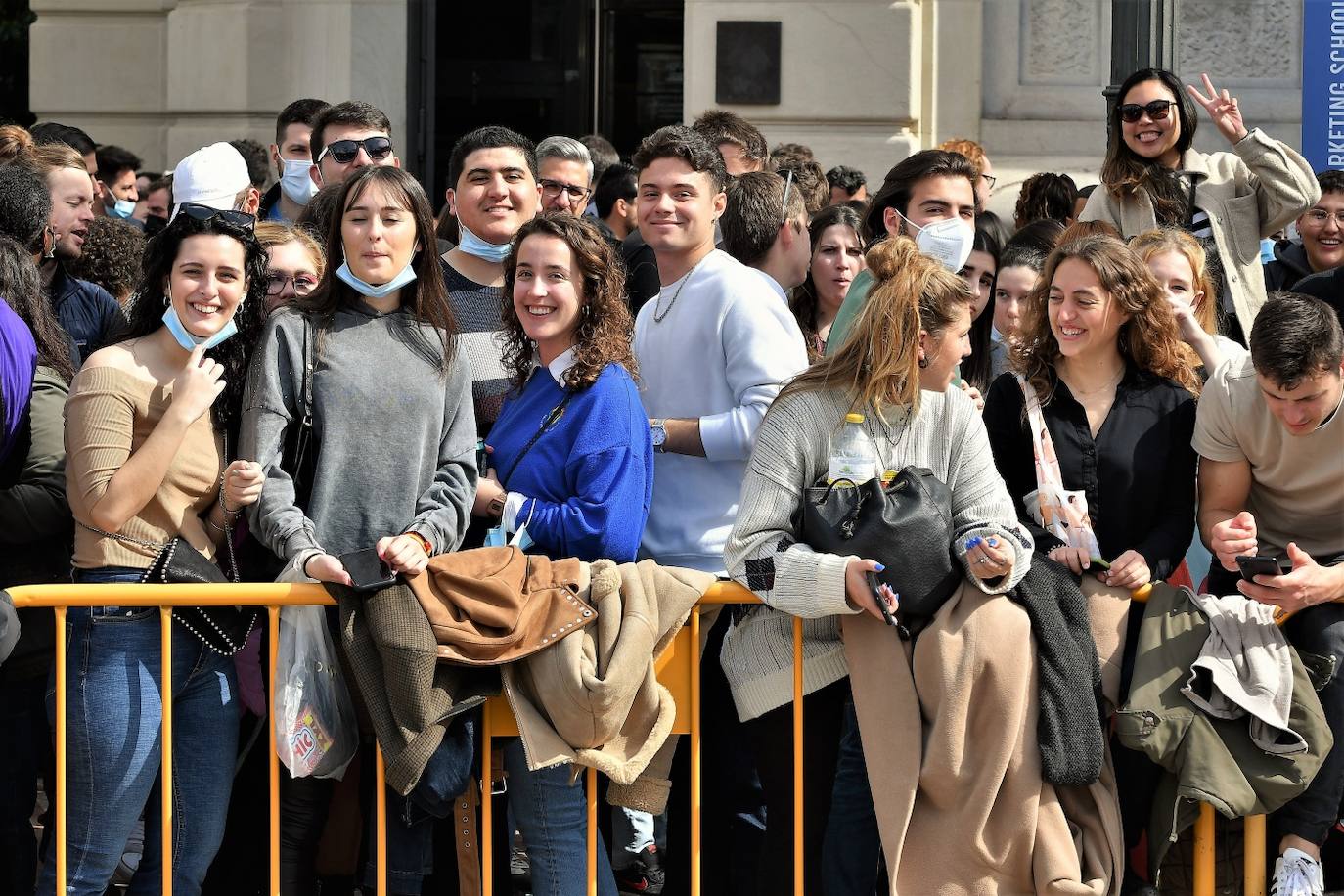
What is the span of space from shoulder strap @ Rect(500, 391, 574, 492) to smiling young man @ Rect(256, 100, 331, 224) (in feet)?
7.92

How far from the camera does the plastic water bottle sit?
448 cm

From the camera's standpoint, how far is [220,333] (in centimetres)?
459

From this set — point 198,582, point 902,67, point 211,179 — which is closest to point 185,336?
point 198,582

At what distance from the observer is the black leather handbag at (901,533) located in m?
4.34

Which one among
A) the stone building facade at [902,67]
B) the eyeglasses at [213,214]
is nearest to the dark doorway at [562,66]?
the stone building facade at [902,67]

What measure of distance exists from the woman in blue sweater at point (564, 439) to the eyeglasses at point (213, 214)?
28.2 inches

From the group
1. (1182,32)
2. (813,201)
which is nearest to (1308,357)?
(813,201)

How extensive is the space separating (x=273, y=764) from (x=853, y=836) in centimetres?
144

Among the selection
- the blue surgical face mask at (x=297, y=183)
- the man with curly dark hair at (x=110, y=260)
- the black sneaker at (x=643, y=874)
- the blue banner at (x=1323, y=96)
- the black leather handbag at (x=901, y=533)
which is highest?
the blue banner at (x=1323, y=96)

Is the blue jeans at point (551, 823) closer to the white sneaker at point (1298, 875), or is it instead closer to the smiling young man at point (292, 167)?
the white sneaker at point (1298, 875)

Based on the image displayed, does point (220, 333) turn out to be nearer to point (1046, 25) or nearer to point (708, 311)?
point (708, 311)

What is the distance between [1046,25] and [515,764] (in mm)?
7591

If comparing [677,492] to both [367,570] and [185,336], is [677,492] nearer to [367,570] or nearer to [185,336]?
[367,570]

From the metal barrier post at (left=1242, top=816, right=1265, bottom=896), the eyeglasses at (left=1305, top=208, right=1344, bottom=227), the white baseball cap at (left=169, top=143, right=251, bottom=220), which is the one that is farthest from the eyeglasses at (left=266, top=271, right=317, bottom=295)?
the eyeglasses at (left=1305, top=208, right=1344, bottom=227)
